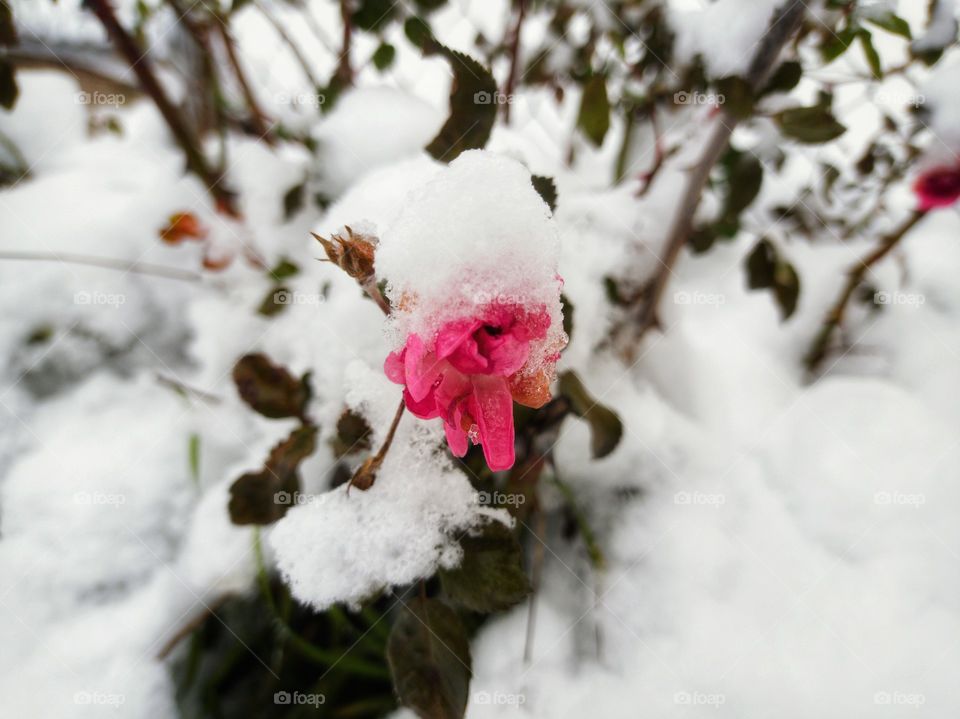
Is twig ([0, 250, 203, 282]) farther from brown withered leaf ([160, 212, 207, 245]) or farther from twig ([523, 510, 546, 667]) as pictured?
twig ([523, 510, 546, 667])

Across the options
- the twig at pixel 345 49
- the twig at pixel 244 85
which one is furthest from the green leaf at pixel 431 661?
the twig at pixel 244 85

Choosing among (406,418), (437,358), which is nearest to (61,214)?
(406,418)

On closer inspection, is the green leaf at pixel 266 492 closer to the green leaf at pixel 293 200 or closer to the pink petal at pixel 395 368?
the pink petal at pixel 395 368

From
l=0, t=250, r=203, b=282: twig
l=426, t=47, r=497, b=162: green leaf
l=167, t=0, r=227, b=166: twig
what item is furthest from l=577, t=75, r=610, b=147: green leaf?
l=0, t=250, r=203, b=282: twig

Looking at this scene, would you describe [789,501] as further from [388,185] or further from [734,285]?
[388,185]

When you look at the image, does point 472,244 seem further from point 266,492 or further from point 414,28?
point 414,28

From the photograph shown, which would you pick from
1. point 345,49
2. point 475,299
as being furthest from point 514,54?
point 475,299

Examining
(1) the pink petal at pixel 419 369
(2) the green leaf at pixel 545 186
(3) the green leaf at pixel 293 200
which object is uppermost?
(2) the green leaf at pixel 545 186
